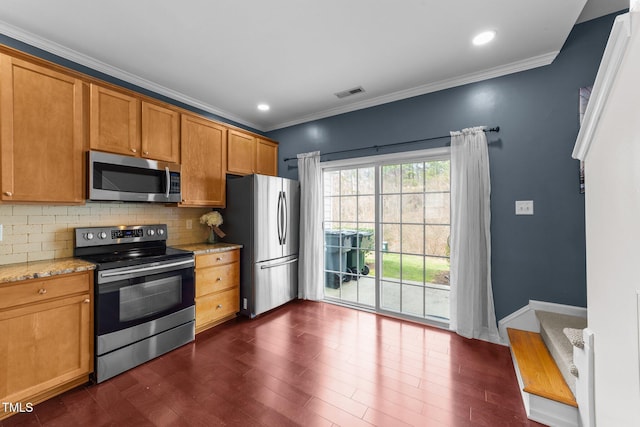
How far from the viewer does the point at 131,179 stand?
2.47 metres

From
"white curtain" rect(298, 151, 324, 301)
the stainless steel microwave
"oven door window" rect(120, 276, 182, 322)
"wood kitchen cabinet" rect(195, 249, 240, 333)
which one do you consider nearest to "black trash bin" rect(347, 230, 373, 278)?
"white curtain" rect(298, 151, 324, 301)

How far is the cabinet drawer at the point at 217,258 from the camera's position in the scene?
2790 mm

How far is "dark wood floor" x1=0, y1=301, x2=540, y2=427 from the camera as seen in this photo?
1.64 m

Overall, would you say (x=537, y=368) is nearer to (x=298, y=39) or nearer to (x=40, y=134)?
(x=298, y=39)

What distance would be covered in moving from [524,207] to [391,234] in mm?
1318

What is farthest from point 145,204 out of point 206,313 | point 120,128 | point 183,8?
point 183,8

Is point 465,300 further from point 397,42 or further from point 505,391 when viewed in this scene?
point 397,42

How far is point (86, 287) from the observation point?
6.42 ft

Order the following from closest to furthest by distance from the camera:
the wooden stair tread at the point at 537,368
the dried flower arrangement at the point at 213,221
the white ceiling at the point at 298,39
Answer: the wooden stair tread at the point at 537,368
the white ceiling at the point at 298,39
the dried flower arrangement at the point at 213,221

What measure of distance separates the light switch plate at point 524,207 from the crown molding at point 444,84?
4.05 feet

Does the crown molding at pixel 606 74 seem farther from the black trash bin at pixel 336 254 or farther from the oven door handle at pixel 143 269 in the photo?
the oven door handle at pixel 143 269

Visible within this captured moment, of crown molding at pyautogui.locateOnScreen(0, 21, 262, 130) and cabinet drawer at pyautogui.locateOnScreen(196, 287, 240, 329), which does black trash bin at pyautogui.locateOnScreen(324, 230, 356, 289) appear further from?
crown molding at pyautogui.locateOnScreen(0, 21, 262, 130)

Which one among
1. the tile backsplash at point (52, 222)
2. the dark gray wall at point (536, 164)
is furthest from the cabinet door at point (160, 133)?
the dark gray wall at point (536, 164)

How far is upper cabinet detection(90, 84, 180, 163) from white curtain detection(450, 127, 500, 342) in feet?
9.92
